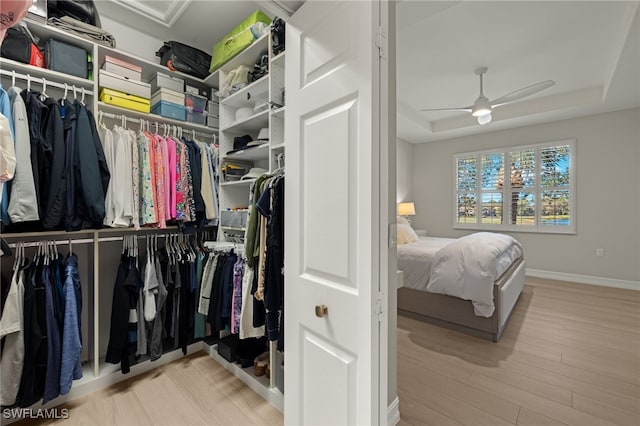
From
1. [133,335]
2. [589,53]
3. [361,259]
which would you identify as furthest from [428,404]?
[589,53]

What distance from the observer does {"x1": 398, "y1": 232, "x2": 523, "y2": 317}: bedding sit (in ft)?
8.46

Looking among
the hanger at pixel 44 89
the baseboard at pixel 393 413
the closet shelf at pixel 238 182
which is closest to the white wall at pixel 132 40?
the hanger at pixel 44 89

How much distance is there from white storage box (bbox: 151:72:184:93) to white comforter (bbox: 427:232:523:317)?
288cm

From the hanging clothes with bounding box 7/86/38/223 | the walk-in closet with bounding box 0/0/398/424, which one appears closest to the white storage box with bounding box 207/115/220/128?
the walk-in closet with bounding box 0/0/398/424

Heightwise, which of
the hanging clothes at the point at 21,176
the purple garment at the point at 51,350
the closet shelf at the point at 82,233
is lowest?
the purple garment at the point at 51,350

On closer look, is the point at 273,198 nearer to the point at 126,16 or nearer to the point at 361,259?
the point at 361,259

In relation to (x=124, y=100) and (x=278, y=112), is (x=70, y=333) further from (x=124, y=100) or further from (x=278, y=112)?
(x=278, y=112)

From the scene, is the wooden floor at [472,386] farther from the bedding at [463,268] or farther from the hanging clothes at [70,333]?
the bedding at [463,268]

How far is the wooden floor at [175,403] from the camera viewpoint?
1701mm

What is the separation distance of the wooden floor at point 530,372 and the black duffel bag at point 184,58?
9.94 feet

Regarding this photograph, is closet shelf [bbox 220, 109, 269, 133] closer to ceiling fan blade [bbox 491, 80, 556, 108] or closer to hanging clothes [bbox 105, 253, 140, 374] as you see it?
hanging clothes [bbox 105, 253, 140, 374]

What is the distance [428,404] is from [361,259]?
1477 mm

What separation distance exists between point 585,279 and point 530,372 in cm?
348

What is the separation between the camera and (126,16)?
2.26 m
